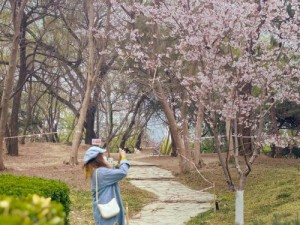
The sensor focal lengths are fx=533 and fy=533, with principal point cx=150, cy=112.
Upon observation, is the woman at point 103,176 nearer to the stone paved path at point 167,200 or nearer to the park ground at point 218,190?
the park ground at point 218,190

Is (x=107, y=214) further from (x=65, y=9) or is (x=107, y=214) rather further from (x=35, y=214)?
(x=65, y=9)

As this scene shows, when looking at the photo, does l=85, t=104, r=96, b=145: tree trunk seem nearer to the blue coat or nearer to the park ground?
the park ground

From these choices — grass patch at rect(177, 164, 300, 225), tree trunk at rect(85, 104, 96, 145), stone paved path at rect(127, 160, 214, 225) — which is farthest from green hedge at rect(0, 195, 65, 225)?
tree trunk at rect(85, 104, 96, 145)

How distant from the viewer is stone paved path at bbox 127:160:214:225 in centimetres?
984

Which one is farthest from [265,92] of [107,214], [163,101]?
[163,101]

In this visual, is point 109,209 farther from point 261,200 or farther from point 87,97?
point 87,97

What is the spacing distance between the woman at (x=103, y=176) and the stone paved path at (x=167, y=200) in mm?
3903

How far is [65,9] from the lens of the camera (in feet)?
68.5

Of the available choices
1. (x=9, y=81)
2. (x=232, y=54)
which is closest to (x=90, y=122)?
(x=9, y=81)

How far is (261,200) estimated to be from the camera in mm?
10484

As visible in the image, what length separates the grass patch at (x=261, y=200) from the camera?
809 centimetres

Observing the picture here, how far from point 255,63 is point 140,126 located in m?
21.2

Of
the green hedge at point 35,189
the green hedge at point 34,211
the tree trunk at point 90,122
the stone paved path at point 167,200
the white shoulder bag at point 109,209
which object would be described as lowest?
the stone paved path at point 167,200

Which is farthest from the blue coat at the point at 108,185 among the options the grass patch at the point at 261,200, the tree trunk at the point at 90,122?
the tree trunk at the point at 90,122
